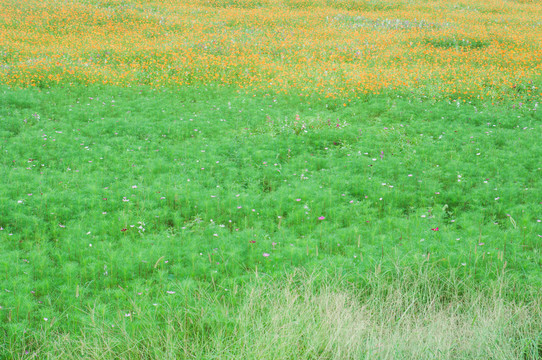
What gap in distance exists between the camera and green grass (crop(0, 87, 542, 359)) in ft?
15.1

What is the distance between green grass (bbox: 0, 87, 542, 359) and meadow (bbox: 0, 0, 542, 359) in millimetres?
37

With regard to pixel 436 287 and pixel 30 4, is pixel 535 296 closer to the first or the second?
pixel 436 287

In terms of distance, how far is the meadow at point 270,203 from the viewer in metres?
4.69

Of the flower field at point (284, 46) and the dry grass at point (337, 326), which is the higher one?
the flower field at point (284, 46)

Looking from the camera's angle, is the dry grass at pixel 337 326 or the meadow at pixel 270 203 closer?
the dry grass at pixel 337 326

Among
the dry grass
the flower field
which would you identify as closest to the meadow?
the dry grass

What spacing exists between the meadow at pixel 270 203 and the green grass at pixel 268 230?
4 cm

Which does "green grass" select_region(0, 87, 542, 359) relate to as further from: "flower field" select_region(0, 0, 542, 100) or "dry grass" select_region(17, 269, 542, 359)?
"flower field" select_region(0, 0, 542, 100)

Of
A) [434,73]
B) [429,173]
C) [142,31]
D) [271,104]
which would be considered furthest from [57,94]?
[434,73]

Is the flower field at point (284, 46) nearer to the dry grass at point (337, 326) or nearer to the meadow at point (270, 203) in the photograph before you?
the meadow at point (270, 203)

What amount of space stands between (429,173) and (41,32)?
63.0 ft

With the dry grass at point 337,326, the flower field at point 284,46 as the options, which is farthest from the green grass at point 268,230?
the flower field at point 284,46

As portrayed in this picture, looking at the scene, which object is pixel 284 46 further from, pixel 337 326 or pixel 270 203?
pixel 337 326

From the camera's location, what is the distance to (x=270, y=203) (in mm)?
7801
